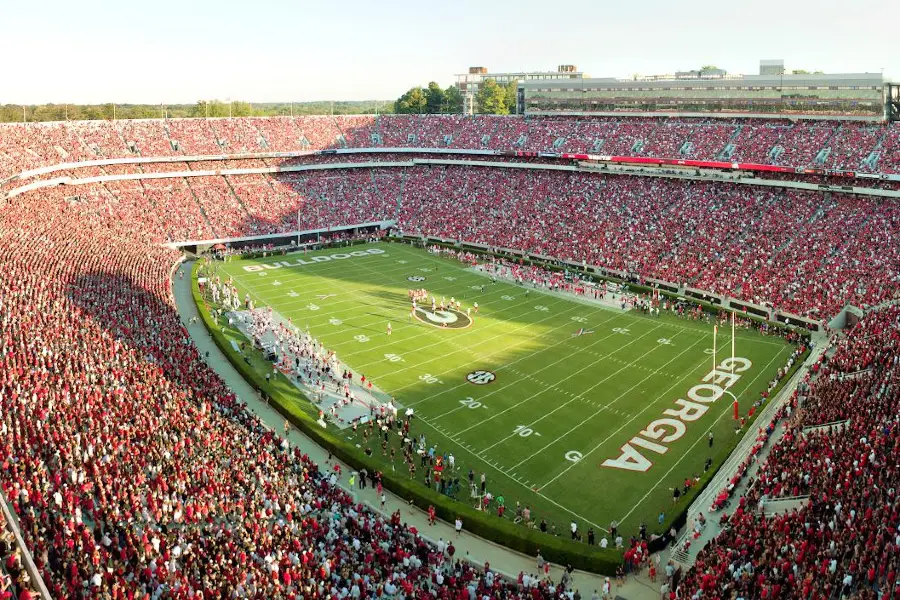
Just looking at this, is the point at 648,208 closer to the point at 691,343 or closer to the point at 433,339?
the point at 691,343

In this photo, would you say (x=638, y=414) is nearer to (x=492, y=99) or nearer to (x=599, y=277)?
(x=599, y=277)

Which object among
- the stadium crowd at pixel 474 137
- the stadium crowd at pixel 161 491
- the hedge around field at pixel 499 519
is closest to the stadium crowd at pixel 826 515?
the hedge around field at pixel 499 519

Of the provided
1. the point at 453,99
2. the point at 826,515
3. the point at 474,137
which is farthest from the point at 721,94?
the point at 826,515

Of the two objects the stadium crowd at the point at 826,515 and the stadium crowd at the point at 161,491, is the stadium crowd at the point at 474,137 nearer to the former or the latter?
A: the stadium crowd at the point at 161,491

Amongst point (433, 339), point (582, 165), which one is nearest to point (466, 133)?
point (582, 165)

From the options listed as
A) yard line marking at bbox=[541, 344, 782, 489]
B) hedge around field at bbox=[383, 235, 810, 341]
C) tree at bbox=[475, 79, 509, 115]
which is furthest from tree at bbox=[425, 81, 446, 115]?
yard line marking at bbox=[541, 344, 782, 489]

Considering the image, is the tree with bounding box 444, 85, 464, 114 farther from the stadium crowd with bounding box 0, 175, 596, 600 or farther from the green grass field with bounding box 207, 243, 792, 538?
the stadium crowd with bounding box 0, 175, 596, 600

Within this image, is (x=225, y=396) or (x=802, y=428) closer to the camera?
(x=802, y=428)
